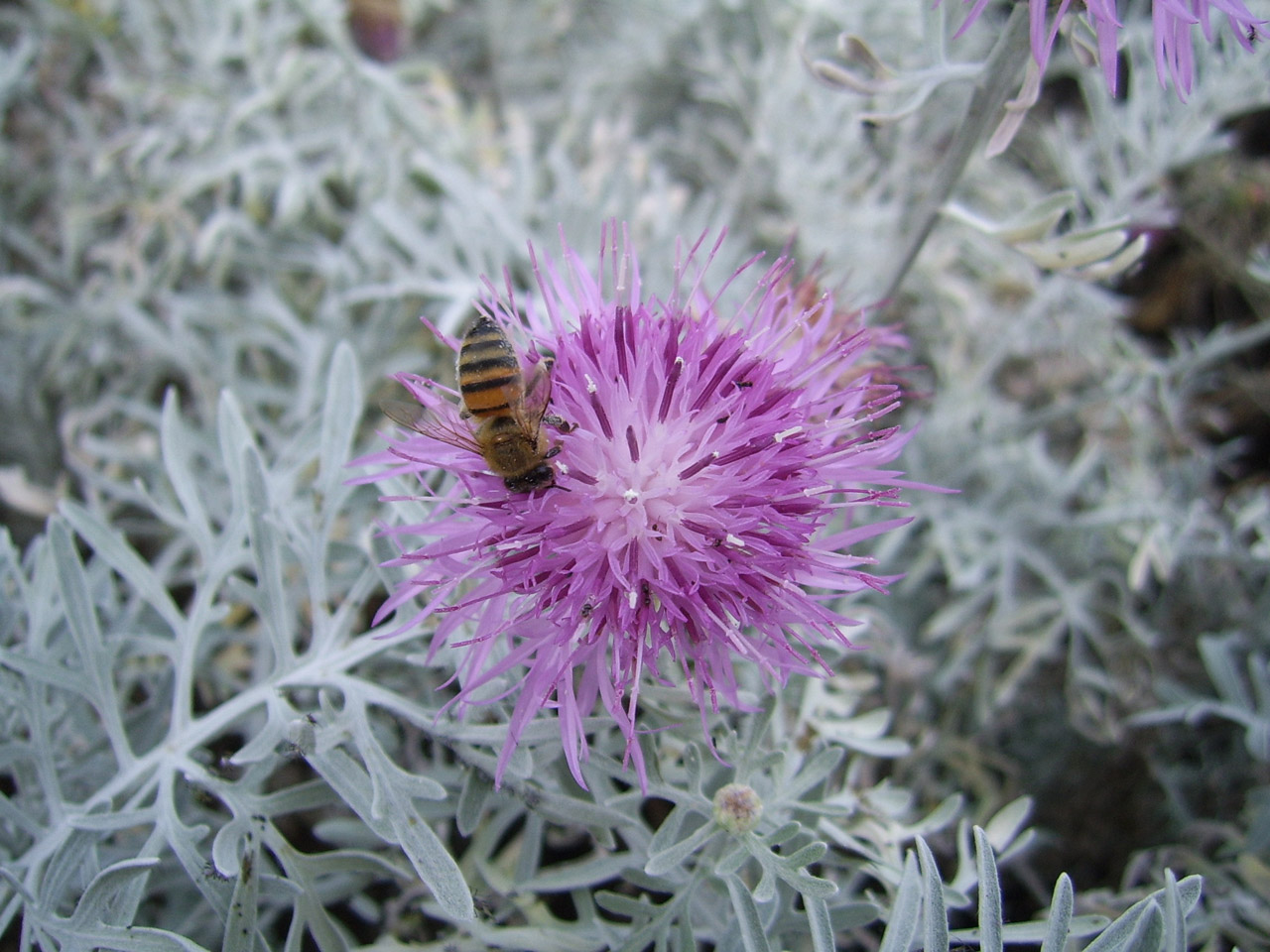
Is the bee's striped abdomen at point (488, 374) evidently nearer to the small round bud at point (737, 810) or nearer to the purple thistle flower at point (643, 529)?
the purple thistle flower at point (643, 529)

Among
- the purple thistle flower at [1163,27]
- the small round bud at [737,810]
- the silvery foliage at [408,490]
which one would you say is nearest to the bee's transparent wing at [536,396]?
the silvery foliage at [408,490]

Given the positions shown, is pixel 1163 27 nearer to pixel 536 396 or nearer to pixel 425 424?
pixel 536 396

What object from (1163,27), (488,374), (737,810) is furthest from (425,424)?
(1163,27)

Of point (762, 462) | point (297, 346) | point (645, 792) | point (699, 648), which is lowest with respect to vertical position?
point (297, 346)

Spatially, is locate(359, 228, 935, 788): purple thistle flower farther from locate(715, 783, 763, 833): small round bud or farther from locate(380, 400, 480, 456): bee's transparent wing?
locate(715, 783, 763, 833): small round bud

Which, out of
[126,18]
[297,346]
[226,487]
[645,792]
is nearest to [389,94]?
[297,346]

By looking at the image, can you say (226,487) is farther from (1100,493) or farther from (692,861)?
(1100,493)

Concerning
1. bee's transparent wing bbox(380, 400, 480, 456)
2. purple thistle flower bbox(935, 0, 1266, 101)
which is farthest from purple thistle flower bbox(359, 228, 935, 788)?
purple thistle flower bbox(935, 0, 1266, 101)
